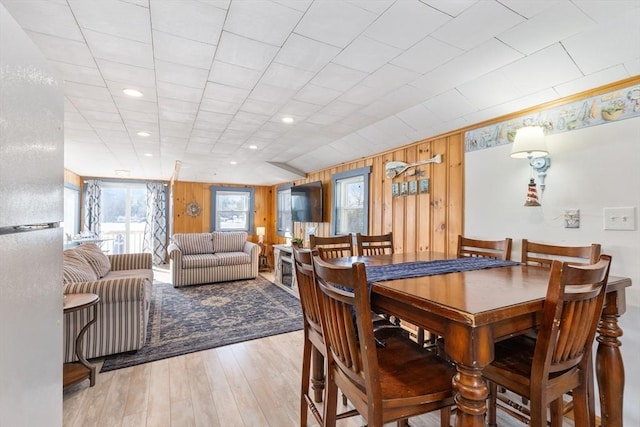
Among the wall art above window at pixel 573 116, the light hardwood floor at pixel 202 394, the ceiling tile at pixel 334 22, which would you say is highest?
the ceiling tile at pixel 334 22

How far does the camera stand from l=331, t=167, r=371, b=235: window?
417cm

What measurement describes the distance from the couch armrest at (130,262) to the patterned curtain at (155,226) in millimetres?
2998

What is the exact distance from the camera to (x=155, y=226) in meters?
Result: 7.23

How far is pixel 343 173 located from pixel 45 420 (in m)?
4.12

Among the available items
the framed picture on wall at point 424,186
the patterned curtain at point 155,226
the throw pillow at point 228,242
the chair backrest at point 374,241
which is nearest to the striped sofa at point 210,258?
the throw pillow at point 228,242

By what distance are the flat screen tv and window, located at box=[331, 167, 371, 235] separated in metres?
0.36

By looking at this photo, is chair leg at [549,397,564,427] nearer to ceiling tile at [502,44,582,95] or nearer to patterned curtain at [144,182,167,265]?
ceiling tile at [502,44,582,95]

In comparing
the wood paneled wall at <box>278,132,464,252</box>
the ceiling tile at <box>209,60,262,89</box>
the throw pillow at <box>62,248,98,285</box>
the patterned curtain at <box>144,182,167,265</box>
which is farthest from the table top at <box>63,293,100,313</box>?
the patterned curtain at <box>144,182,167,265</box>

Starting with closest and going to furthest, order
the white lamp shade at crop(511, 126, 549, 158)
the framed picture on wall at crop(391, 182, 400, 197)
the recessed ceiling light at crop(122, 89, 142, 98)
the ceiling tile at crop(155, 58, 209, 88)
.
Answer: the ceiling tile at crop(155, 58, 209, 88) < the white lamp shade at crop(511, 126, 549, 158) < the recessed ceiling light at crop(122, 89, 142, 98) < the framed picture on wall at crop(391, 182, 400, 197)

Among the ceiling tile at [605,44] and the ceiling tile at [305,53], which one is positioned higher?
the ceiling tile at [305,53]

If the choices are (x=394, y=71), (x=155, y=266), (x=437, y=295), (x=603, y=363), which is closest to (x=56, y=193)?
(x=437, y=295)

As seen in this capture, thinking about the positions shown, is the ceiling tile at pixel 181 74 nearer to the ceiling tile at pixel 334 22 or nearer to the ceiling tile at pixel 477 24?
the ceiling tile at pixel 334 22

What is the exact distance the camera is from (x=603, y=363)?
1539 millimetres

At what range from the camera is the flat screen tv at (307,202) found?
5.18m
